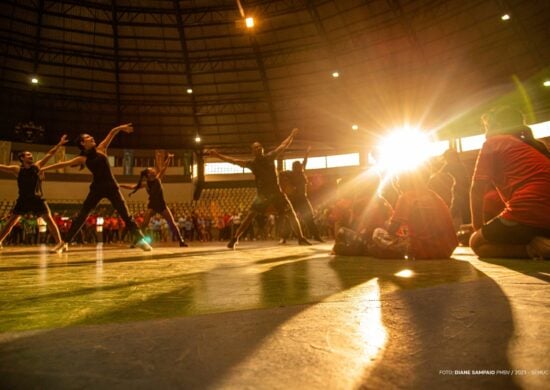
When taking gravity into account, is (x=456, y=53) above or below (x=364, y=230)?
above

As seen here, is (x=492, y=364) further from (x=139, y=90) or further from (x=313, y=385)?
(x=139, y=90)

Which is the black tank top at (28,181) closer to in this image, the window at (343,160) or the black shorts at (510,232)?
the black shorts at (510,232)

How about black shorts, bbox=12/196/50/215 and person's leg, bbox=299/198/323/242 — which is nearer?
black shorts, bbox=12/196/50/215

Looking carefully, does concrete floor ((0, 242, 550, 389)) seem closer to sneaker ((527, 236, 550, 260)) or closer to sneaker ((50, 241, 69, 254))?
sneaker ((527, 236, 550, 260))

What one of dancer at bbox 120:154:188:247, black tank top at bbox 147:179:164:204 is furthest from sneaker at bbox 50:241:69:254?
black tank top at bbox 147:179:164:204

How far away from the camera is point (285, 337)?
1.15m

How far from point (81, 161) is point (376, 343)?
608 cm

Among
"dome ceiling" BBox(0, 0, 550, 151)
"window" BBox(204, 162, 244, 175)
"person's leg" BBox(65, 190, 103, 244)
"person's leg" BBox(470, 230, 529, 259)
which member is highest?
"dome ceiling" BBox(0, 0, 550, 151)

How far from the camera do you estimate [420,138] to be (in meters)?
24.7

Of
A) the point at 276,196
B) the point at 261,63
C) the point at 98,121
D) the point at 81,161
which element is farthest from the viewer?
the point at 98,121

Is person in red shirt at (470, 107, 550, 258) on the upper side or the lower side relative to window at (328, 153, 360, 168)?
lower

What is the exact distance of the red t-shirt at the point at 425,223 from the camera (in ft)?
12.4

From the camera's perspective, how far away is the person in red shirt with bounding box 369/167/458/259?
3.77 m

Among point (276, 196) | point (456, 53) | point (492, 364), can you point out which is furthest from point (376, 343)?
point (456, 53)
